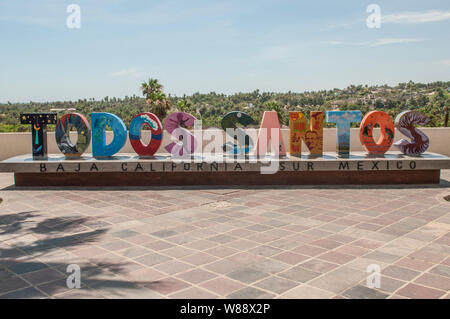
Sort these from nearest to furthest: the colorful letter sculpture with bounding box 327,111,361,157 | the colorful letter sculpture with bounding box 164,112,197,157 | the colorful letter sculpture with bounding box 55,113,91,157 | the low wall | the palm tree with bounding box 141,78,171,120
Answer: the colorful letter sculpture with bounding box 327,111,361,157, the colorful letter sculpture with bounding box 164,112,197,157, the colorful letter sculpture with bounding box 55,113,91,157, the low wall, the palm tree with bounding box 141,78,171,120

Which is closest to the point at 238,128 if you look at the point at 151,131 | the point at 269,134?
the point at 269,134

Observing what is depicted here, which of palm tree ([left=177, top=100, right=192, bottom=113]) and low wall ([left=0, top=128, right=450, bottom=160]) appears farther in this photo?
palm tree ([left=177, top=100, right=192, bottom=113])

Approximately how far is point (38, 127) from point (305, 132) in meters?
8.88

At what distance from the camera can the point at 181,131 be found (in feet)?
42.9

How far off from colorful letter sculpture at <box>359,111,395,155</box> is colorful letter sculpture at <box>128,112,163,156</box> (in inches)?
265

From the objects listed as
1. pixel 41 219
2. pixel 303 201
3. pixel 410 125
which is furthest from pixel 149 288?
pixel 410 125

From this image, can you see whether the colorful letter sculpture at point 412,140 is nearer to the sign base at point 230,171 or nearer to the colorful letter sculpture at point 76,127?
A: the sign base at point 230,171

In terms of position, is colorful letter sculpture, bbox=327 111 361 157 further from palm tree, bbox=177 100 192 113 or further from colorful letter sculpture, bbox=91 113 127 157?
palm tree, bbox=177 100 192 113

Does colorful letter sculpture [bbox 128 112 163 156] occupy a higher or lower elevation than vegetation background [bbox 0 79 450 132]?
lower

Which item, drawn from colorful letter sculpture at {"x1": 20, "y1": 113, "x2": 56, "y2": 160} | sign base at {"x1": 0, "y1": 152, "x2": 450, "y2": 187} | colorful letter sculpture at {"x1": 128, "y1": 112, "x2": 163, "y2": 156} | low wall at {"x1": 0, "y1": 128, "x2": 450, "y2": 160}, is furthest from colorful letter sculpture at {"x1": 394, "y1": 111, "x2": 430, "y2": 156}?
colorful letter sculpture at {"x1": 20, "y1": 113, "x2": 56, "y2": 160}

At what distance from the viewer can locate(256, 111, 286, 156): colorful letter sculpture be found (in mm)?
12805

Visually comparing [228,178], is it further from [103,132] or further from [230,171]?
[103,132]

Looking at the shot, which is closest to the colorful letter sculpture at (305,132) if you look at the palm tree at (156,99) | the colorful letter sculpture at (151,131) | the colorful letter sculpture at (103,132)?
the colorful letter sculpture at (151,131)

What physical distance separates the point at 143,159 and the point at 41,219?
14.9ft
